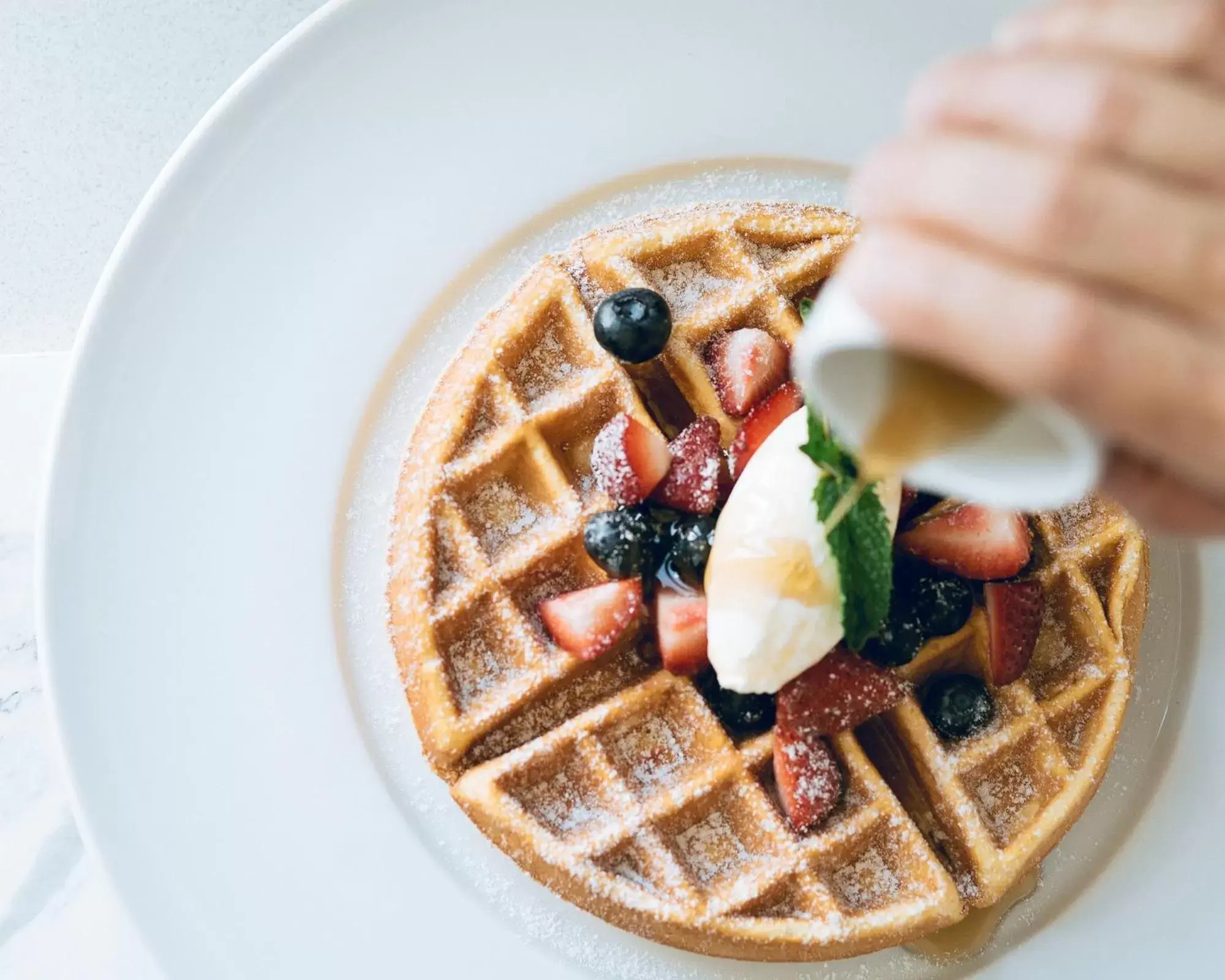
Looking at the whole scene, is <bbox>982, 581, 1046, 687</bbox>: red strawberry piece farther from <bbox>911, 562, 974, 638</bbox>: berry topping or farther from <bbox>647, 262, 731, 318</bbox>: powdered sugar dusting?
<bbox>647, 262, 731, 318</bbox>: powdered sugar dusting

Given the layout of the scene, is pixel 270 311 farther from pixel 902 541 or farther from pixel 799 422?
pixel 902 541

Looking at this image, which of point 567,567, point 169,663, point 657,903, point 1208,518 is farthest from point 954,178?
point 169,663

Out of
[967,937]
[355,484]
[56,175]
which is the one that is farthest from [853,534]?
[56,175]

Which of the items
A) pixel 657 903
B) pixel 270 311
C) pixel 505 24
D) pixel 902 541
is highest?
pixel 505 24

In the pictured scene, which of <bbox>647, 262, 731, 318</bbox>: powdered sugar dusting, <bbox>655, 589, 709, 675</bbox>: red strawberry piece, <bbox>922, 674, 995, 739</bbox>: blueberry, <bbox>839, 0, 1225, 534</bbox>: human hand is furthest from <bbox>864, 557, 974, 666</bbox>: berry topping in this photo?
<bbox>839, 0, 1225, 534</bbox>: human hand

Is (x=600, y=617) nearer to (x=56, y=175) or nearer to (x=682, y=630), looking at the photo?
(x=682, y=630)

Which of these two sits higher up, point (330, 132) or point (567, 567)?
point (330, 132)

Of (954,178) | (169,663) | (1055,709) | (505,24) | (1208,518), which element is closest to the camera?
(954,178)
